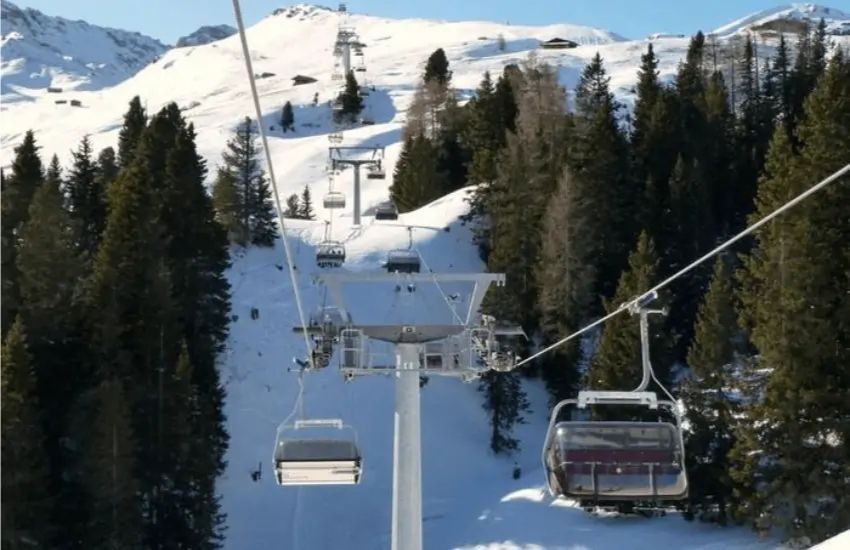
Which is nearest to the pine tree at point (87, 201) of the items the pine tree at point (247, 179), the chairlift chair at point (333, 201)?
the pine tree at point (247, 179)

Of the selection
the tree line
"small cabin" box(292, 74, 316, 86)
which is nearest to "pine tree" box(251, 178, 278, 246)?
the tree line

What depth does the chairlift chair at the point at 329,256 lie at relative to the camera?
46.5 metres

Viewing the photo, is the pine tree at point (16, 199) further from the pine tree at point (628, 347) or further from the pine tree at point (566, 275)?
the pine tree at point (566, 275)

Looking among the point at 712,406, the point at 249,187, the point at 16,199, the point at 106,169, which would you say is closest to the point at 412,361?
the point at 712,406

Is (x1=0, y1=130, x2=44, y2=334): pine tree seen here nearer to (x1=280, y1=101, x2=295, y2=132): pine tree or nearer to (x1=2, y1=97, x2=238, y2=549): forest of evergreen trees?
(x1=2, y1=97, x2=238, y2=549): forest of evergreen trees

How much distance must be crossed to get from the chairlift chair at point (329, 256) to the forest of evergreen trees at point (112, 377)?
6.58 metres

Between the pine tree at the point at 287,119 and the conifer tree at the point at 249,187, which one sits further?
the pine tree at the point at 287,119

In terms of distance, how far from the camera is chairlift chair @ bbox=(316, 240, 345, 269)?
46.5 meters

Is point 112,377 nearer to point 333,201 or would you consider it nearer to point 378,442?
point 378,442

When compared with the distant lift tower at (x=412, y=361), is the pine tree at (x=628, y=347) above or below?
below

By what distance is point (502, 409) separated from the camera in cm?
3991

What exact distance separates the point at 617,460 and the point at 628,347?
70.2ft

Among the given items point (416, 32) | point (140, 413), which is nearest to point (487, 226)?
point (140, 413)

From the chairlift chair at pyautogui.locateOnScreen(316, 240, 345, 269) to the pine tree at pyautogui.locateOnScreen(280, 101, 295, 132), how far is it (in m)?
58.3
